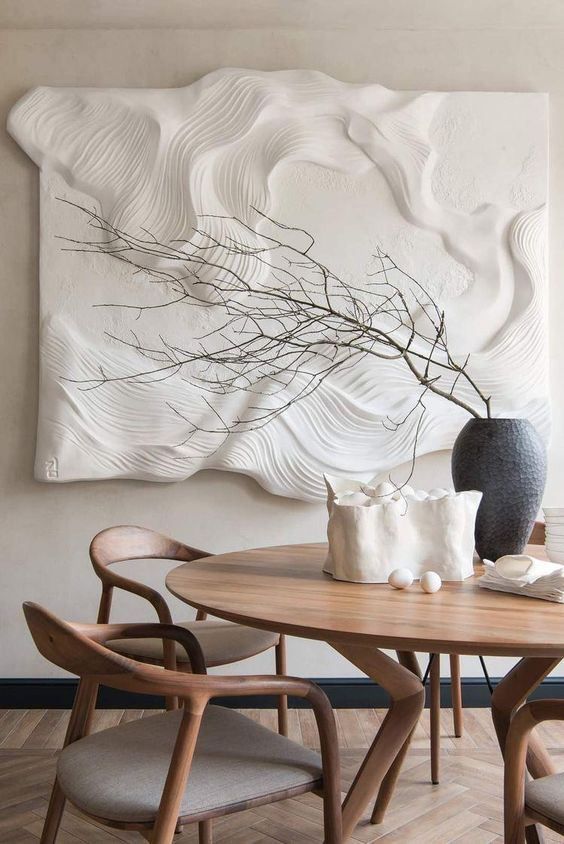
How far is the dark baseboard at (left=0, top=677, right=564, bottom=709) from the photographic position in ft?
11.4

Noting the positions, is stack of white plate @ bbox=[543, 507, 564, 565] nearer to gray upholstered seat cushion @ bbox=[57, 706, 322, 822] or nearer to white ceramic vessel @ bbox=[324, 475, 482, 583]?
white ceramic vessel @ bbox=[324, 475, 482, 583]

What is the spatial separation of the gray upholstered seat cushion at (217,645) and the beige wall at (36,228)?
778mm

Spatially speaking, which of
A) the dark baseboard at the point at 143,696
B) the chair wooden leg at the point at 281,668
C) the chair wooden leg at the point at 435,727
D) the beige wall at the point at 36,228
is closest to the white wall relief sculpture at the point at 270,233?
the beige wall at the point at 36,228

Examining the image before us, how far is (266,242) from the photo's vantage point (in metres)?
3.47

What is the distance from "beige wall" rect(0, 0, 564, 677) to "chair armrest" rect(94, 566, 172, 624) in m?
0.97

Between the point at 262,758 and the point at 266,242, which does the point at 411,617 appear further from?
the point at 266,242

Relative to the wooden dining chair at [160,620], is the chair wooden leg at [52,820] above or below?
below

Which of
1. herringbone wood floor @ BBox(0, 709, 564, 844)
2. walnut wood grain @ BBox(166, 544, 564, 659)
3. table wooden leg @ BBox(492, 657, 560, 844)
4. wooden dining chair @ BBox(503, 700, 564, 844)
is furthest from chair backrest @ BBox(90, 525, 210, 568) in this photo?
wooden dining chair @ BBox(503, 700, 564, 844)

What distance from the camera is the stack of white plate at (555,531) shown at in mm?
2074

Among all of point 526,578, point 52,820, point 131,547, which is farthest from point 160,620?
point 526,578

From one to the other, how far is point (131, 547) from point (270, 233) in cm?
149

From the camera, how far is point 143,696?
3465 millimetres

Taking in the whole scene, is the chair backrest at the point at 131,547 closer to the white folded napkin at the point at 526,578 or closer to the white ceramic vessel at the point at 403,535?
the white ceramic vessel at the point at 403,535

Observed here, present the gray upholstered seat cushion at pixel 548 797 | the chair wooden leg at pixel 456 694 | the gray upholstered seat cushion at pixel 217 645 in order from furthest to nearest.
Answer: the chair wooden leg at pixel 456 694, the gray upholstered seat cushion at pixel 217 645, the gray upholstered seat cushion at pixel 548 797
